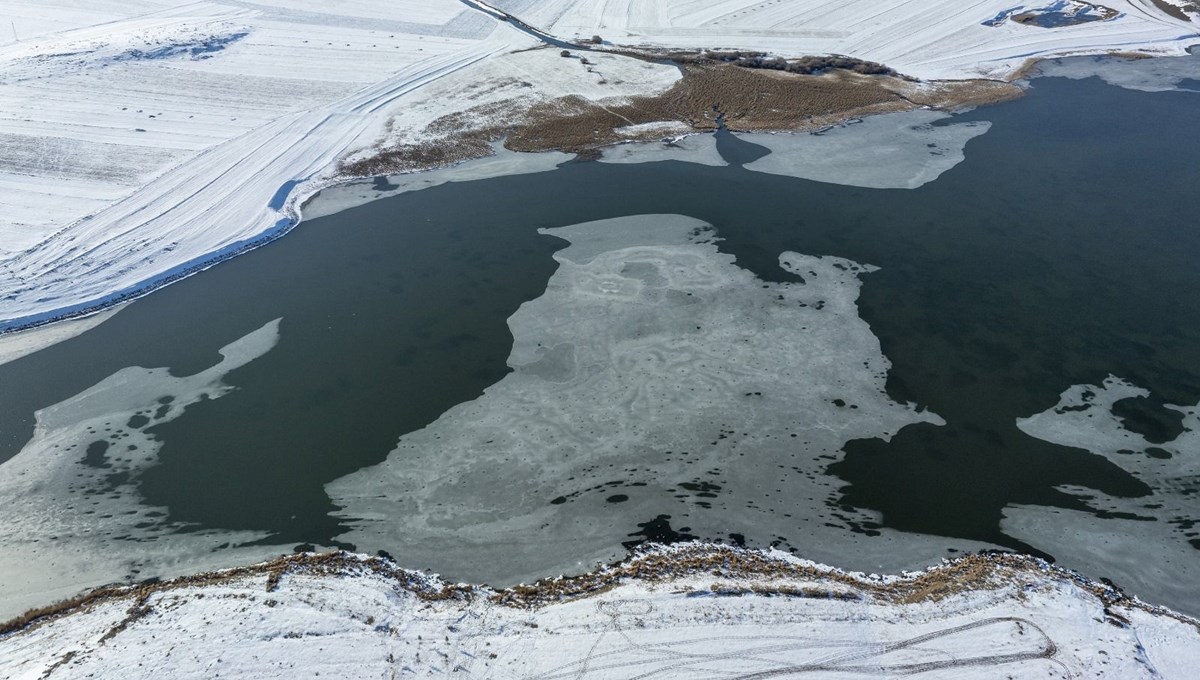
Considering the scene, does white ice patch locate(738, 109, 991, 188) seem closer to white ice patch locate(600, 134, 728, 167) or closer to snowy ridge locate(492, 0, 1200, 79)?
white ice patch locate(600, 134, 728, 167)

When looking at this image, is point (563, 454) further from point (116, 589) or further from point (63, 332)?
point (63, 332)

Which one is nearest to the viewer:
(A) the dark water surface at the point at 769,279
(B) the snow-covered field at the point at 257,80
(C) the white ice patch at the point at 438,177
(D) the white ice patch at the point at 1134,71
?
(A) the dark water surface at the point at 769,279

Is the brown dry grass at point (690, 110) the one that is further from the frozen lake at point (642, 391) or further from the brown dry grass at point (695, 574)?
the brown dry grass at point (695, 574)

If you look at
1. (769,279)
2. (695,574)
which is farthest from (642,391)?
(769,279)

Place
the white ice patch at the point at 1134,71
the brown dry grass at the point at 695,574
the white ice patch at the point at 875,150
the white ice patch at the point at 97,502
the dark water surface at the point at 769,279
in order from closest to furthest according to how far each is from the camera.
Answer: the brown dry grass at the point at 695,574, the white ice patch at the point at 97,502, the dark water surface at the point at 769,279, the white ice patch at the point at 875,150, the white ice patch at the point at 1134,71

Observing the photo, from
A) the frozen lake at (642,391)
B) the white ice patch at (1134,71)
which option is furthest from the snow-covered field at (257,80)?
the frozen lake at (642,391)

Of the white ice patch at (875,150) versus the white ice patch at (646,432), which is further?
the white ice patch at (875,150)

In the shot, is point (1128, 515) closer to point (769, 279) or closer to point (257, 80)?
point (769, 279)
